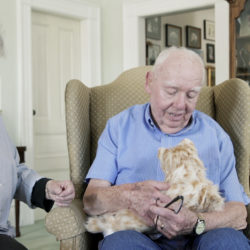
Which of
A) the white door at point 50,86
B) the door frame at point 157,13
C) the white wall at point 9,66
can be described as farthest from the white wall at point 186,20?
the white wall at point 9,66

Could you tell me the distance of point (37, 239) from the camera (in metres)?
3.58

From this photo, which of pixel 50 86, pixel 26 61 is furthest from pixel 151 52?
pixel 26 61

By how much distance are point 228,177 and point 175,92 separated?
0.36 meters

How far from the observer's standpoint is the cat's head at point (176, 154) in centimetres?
144

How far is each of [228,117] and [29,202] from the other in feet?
3.01

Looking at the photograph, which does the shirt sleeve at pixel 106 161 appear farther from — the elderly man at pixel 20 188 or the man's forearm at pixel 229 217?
the man's forearm at pixel 229 217

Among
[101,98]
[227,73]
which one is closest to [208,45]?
[227,73]

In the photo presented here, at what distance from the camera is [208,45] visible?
6.47m

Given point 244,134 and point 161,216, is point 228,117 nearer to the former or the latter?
point 244,134

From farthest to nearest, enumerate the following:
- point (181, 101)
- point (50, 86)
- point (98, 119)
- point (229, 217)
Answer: point (50, 86), point (98, 119), point (181, 101), point (229, 217)

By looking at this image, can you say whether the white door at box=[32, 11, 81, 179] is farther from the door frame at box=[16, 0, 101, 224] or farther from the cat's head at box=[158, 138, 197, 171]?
the cat's head at box=[158, 138, 197, 171]

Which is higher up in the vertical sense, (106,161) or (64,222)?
(106,161)

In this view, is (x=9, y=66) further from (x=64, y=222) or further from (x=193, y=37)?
(x=193, y=37)

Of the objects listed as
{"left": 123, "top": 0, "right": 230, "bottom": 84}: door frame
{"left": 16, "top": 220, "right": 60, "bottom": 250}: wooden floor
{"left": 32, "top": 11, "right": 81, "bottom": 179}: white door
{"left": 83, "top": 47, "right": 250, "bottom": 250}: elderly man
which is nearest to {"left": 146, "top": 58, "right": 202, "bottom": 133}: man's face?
{"left": 83, "top": 47, "right": 250, "bottom": 250}: elderly man
